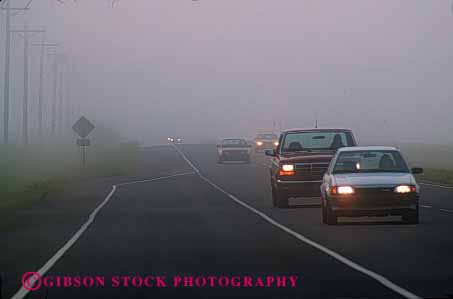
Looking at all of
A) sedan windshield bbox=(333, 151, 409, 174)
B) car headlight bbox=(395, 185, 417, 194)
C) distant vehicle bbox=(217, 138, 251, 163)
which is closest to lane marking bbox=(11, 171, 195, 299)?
sedan windshield bbox=(333, 151, 409, 174)

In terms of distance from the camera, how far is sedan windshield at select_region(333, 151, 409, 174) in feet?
78.0

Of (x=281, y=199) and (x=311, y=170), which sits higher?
(x=311, y=170)

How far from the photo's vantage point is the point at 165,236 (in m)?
21.1

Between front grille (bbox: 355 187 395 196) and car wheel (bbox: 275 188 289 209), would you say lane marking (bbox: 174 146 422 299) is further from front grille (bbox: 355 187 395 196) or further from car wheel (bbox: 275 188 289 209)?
front grille (bbox: 355 187 395 196)

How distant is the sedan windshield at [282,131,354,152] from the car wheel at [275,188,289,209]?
151 centimetres

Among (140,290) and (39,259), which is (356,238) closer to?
(39,259)

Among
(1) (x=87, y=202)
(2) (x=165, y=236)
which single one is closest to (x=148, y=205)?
(1) (x=87, y=202)

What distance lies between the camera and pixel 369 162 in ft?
80.0

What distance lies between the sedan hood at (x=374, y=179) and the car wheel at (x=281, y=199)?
6.41m

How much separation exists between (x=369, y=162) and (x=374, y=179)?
66.7 inches

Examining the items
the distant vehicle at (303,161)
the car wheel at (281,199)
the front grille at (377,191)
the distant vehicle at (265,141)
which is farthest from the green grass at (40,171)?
the distant vehicle at (265,141)

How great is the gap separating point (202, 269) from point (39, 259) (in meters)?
3.30

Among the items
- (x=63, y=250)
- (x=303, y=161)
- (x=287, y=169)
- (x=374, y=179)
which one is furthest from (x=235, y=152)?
(x=63, y=250)

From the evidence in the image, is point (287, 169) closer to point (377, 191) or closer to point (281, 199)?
point (281, 199)
